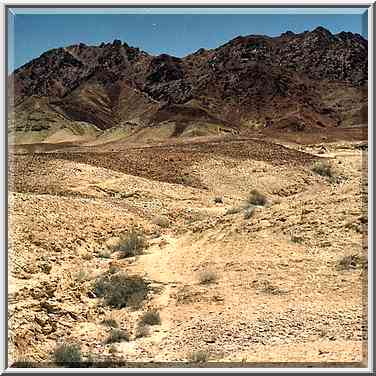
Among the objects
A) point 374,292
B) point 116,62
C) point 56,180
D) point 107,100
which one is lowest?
point 374,292

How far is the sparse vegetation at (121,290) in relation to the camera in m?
10.0

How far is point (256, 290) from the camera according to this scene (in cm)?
984

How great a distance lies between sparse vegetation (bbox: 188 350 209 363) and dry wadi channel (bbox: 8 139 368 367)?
32 millimetres

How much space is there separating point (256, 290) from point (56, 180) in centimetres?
1219

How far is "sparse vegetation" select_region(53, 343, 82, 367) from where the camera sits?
6.96 meters

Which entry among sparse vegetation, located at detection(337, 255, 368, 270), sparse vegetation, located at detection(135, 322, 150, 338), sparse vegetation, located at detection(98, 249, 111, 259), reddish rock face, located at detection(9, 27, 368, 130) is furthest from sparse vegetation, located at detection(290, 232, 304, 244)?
reddish rock face, located at detection(9, 27, 368, 130)

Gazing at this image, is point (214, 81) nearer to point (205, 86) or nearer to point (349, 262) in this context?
point (205, 86)

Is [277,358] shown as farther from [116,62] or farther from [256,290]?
[116,62]

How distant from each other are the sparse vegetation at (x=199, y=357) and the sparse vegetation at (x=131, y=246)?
5972 millimetres

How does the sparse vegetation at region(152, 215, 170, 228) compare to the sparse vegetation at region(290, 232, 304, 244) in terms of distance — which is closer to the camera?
the sparse vegetation at region(290, 232, 304, 244)

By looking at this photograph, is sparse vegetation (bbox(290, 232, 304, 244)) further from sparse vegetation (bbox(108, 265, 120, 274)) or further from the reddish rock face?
the reddish rock face

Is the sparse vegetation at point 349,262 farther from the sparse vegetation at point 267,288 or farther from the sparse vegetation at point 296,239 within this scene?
the sparse vegetation at point 296,239

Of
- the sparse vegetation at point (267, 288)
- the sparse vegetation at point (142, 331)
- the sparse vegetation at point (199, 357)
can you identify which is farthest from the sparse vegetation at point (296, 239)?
the sparse vegetation at point (199, 357)

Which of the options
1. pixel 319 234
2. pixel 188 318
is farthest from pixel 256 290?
pixel 319 234
